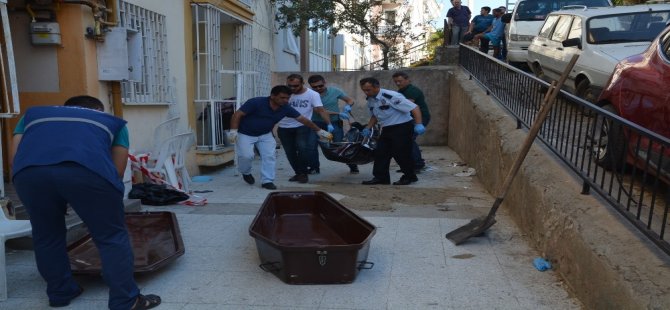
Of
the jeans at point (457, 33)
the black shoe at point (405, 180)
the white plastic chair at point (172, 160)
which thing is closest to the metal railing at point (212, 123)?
the white plastic chair at point (172, 160)

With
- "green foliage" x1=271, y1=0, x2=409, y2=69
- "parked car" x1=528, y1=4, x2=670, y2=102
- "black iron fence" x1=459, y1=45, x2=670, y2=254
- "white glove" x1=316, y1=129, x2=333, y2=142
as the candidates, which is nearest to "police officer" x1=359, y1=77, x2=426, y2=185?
"white glove" x1=316, y1=129, x2=333, y2=142

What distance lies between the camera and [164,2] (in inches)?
306

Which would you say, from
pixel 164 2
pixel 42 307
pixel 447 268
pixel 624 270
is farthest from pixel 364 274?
pixel 164 2

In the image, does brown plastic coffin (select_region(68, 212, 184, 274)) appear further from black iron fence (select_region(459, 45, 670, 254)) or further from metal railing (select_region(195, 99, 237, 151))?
metal railing (select_region(195, 99, 237, 151))

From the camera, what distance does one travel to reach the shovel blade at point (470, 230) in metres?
4.71

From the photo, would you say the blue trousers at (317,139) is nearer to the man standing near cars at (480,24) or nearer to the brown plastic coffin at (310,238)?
the brown plastic coffin at (310,238)

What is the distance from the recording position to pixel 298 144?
26.2 ft

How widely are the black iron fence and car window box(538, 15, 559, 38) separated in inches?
144

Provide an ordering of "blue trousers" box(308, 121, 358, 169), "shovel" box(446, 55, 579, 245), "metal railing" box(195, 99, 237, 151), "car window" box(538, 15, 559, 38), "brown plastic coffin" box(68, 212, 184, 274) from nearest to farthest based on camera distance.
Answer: "brown plastic coffin" box(68, 212, 184, 274) → "shovel" box(446, 55, 579, 245) → "blue trousers" box(308, 121, 358, 169) → "metal railing" box(195, 99, 237, 151) → "car window" box(538, 15, 559, 38)

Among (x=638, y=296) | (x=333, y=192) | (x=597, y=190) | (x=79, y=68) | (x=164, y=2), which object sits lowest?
(x=333, y=192)

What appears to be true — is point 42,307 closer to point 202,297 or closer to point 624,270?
point 202,297

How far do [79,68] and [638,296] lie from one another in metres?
5.51

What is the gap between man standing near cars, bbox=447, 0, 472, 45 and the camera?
15.6 m

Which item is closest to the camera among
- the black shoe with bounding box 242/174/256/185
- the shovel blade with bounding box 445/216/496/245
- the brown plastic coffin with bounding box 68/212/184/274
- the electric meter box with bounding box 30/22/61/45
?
the brown plastic coffin with bounding box 68/212/184/274
